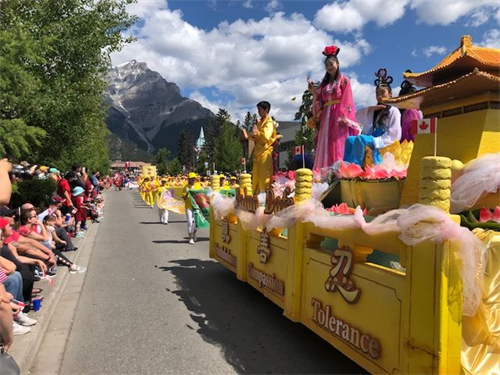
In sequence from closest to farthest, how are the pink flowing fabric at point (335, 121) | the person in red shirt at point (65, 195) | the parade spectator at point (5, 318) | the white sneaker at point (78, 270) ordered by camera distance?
the parade spectator at point (5, 318)
the pink flowing fabric at point (335, 121)
the white sneaker at point (78, 270)
the person in red shirt at point (65, 195)

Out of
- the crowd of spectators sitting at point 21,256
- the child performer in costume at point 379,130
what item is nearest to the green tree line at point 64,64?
the crowd of spectators sitting at point 21,256

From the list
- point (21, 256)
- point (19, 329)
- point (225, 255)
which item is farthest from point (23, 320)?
point (225, 255)

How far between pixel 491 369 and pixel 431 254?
2.62 ft

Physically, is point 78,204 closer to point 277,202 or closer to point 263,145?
point 263,145

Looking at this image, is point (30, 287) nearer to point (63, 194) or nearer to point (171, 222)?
point (63, 194)

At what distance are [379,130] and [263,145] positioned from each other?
78.7 inches

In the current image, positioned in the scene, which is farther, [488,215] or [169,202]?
[169,202]

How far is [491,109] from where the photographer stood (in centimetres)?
309

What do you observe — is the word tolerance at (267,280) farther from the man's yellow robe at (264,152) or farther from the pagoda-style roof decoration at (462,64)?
the pagoda-style roof decoration at (462,64)

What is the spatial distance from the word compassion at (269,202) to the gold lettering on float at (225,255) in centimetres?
80

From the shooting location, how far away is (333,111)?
18.2 feet

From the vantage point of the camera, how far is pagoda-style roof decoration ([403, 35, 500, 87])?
3.20 metres

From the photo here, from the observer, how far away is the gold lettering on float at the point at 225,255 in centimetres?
577

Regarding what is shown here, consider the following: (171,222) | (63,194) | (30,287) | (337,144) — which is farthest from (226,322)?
(171,222)
